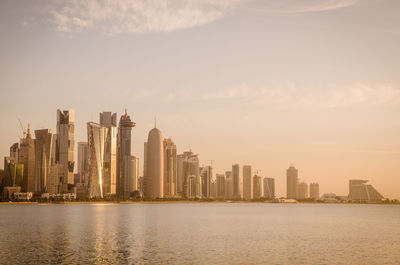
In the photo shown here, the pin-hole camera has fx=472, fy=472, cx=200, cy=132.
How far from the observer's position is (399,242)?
12556 centimetres

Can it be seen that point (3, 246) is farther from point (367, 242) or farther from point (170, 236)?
point (367, 242)

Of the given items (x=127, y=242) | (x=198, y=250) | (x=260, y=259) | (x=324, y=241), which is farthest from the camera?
(x=324, y=241)

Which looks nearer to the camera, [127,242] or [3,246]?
[3,246]

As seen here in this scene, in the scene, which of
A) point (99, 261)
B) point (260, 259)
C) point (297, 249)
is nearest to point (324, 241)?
point (297, 249)

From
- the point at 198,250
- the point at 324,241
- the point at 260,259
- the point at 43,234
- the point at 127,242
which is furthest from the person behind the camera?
the point at 43,234

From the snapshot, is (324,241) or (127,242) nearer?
(127,242)

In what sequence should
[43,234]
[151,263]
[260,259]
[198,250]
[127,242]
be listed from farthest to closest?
[43,234] → [127,242] → [198,250] → [260,259] → [151,263]

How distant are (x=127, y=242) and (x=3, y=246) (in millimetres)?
27836

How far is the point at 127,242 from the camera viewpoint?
115m

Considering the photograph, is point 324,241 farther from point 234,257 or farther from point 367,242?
point 234,257

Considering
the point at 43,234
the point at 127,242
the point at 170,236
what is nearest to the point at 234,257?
the point at 127,242

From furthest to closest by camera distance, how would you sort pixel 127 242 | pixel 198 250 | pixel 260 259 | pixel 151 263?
1. pixel 127 242
2. pixel 198 250
3. pixel 260 259
4. pixel 151 263

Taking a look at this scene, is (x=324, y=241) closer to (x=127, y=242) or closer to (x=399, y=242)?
(x=399, y=242)

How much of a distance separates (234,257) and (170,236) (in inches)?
1663
